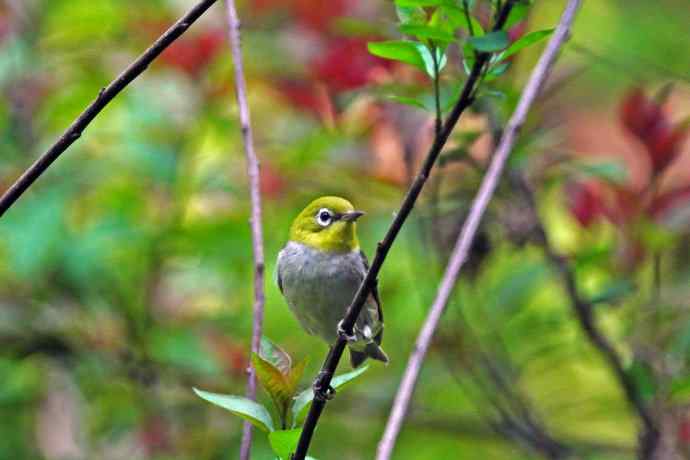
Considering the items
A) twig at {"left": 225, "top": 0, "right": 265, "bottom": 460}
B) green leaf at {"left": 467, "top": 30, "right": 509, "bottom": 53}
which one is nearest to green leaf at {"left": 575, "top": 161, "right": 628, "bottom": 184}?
twig at {"left": 225, "top": 0, "right": 265, "bottom": 460}

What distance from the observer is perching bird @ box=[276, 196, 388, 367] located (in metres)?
2.69

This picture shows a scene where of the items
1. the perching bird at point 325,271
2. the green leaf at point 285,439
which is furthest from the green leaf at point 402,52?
the perching bird at point 325,271

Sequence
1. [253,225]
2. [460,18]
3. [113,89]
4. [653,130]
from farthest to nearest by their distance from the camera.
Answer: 1. [653,130]
2. [253,225]
3. [460,18]
4. [113,89]

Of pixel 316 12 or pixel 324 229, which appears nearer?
pixel 324 229

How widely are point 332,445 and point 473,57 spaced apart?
93.1 inches

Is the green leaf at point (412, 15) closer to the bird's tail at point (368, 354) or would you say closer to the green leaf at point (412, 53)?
the green leaf at point (412, 53)

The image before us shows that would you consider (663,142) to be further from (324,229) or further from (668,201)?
(324,229)

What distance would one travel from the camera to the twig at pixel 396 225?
139 centimetres

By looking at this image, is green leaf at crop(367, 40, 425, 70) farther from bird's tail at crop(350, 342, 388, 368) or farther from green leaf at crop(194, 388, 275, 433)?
bird's tail at crop(350, 342, 388, 368)

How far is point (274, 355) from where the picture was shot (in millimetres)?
1746

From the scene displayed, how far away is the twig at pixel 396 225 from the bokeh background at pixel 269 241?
1627 mm

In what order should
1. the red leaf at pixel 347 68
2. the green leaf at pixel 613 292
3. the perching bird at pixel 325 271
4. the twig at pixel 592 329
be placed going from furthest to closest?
the red leaf at pixel 347 68 < the green leaf at pixel 613 292 < the twig at pixel 592 329 < the perching bird at pixel 325 271

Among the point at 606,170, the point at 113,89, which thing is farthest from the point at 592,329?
the point at 113,89

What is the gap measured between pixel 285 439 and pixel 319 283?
1.23m
